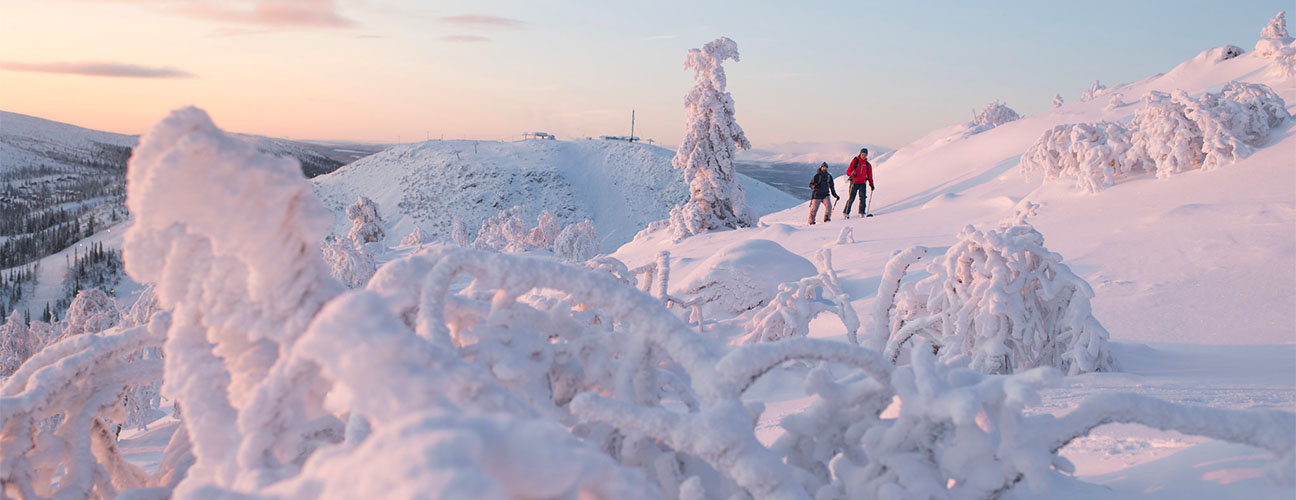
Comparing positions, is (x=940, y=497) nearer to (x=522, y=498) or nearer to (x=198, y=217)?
(x=522, y=498)

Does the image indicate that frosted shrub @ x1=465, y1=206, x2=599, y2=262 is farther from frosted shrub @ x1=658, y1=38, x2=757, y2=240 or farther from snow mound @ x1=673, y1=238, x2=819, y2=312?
snow mound @ x1=673, y1=238, x2=819, y2=312

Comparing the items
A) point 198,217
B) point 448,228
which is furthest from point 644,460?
point 448,228

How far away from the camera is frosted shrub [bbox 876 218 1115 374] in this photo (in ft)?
14.4

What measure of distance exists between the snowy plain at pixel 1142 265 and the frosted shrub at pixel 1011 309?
361 millimetres

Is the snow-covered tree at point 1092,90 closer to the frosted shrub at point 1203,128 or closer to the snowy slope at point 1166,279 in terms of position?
the snowy slope at point 1166,279

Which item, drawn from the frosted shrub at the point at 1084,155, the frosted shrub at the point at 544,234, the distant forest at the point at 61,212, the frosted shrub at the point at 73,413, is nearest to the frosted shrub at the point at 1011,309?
the frosted shrub at the point at 73,413

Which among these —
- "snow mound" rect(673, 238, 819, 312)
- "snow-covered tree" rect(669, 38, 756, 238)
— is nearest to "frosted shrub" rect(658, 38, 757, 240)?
"snow-covered tree" rect(669, 38, 756, 238)

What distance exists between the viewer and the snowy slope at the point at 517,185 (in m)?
42.5

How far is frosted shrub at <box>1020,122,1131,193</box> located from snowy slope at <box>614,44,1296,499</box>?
24 cm

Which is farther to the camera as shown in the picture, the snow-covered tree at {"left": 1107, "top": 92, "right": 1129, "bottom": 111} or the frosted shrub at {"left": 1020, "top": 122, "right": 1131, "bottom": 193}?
the snow-covered tree at {"left": 1107, "top": 92, "right": 1129, "bottom": 111}

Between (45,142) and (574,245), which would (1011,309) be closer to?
(574,245)

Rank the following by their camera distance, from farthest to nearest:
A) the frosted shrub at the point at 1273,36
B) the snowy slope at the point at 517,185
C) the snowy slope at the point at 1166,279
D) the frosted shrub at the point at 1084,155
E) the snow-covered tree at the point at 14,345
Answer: the snowy slope at the point at 517,185, the frosted shrub at the point at 1273,36, the snow-covered tree at the point at 14,345, the frosted shrub at the point at 1084,155, the snowy slope at the point at 1166,279

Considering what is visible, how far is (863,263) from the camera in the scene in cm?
948

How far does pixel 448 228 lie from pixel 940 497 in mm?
41163
